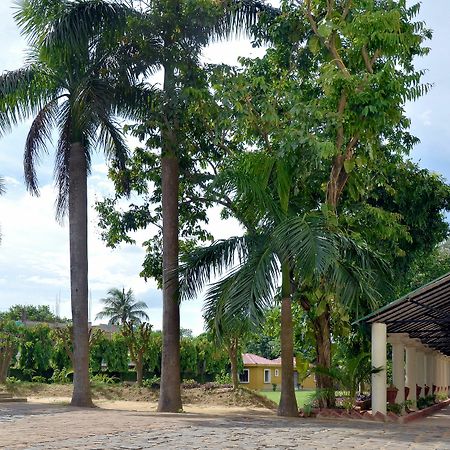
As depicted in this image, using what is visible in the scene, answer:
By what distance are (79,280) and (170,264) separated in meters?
2.47

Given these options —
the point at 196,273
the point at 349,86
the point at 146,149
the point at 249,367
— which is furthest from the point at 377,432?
the point at 249,367

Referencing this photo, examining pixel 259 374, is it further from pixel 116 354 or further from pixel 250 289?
pixel 250 289

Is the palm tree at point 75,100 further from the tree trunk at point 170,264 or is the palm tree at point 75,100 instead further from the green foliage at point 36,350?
the green foliage at point 36,350

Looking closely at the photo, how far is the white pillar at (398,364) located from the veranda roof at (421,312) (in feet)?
0.93

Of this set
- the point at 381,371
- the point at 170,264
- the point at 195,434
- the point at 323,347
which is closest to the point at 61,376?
the point at 170,264

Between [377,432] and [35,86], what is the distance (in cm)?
1246

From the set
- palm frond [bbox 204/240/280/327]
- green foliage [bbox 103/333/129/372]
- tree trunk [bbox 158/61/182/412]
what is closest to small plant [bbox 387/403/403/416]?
palm frond [bbox 204/240/280/327]

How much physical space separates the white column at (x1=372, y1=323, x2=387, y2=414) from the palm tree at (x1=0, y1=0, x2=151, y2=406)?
7407 mm

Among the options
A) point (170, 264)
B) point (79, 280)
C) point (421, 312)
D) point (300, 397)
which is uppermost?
point (170, 264)

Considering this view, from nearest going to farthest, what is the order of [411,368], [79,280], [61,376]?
[79,280] → [411,368] → [61,376]

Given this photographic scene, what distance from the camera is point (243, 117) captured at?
59.1 feet

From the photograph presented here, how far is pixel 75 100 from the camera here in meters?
19.4

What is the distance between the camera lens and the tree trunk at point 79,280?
20141 millimetres

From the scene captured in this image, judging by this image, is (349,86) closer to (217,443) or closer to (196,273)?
(196,273)
